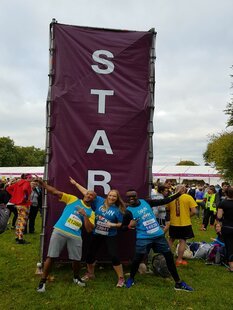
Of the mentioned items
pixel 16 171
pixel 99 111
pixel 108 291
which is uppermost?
pixel 99 111

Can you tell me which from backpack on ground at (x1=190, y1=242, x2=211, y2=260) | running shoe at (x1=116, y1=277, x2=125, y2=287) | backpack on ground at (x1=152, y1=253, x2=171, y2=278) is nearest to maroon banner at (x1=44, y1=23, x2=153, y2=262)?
backpack on ground at (x1=152, y1=253, x2=171, y2=278)

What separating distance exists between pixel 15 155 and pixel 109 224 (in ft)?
278

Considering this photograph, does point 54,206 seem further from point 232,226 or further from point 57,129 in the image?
point 232,226

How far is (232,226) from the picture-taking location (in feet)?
25.5

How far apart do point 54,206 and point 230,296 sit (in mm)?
3589

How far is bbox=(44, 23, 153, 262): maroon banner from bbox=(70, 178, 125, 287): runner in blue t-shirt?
612 millimetres

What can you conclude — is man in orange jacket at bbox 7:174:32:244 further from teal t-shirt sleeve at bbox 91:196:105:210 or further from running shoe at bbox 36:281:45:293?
running shoe at bbox 36:281:45:293

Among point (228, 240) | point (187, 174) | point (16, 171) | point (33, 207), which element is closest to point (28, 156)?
point (16, 171)

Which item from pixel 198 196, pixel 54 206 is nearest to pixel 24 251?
pixel 54 206

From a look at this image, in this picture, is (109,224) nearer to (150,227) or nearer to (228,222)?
(150,227)

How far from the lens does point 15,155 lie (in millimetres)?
87875

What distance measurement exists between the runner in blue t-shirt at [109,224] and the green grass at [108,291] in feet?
1.46

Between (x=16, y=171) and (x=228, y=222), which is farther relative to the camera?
(x=16, y=171)

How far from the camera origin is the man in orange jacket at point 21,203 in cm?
1052
